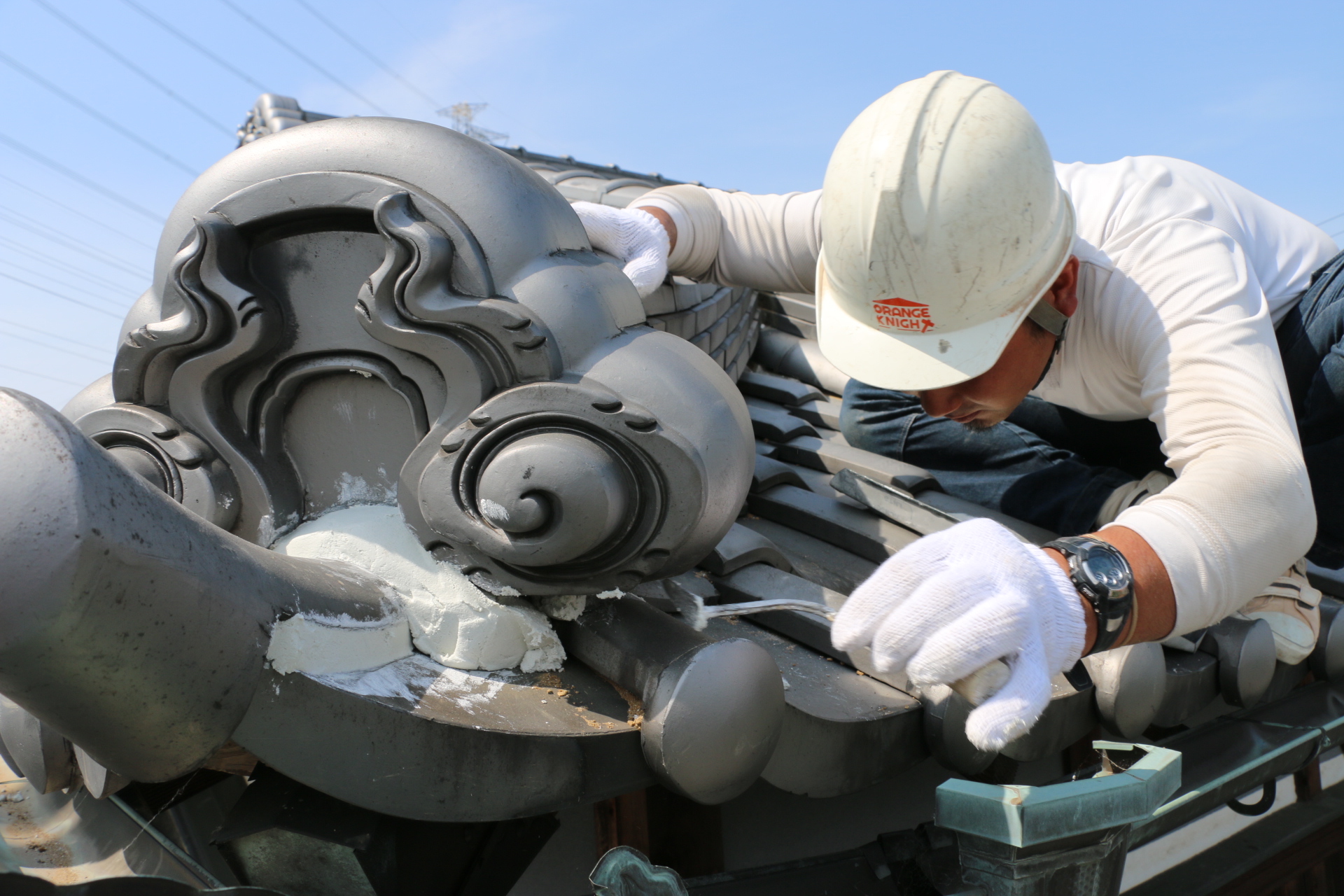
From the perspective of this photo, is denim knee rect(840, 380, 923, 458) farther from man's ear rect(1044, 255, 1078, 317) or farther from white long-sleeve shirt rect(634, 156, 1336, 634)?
man's ear rect(1044, 255, 1078, 317)

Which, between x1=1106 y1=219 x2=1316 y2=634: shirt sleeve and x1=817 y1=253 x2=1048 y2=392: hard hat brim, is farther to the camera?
x1=817 y1=253 x2=1048 y2=392: hard hat brim

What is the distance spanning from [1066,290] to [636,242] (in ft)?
3.10

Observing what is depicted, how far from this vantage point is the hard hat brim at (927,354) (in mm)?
1834

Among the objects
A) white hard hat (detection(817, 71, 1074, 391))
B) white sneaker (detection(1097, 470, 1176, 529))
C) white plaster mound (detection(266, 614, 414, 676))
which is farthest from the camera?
white sneaker (detection(1097, 470, 1176, 529))

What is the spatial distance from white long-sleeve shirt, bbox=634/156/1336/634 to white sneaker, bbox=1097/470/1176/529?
210 millimetres

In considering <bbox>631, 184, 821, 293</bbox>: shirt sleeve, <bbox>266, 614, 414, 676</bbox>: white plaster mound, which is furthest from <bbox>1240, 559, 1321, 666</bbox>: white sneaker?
<bbox>266, 614, 414, 676</bbox>: white plaster mound

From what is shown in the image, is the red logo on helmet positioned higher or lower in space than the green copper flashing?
higher

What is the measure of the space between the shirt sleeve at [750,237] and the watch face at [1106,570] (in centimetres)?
132

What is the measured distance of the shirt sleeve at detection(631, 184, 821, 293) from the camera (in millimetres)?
2482

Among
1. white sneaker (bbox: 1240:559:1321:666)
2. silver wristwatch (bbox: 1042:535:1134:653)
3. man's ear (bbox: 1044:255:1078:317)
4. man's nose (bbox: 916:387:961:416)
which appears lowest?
white sneaker (bbox: 1240:559:1321:666)

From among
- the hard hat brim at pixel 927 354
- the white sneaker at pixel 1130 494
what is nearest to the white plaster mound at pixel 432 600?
the hard hat brim at pixel 927 354

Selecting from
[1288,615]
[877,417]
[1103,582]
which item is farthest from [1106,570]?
[877,417]

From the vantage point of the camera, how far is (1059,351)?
2160mm

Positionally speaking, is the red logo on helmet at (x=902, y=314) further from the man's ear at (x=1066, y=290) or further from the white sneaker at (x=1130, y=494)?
the white sneaker at (x=1130, y=494)
